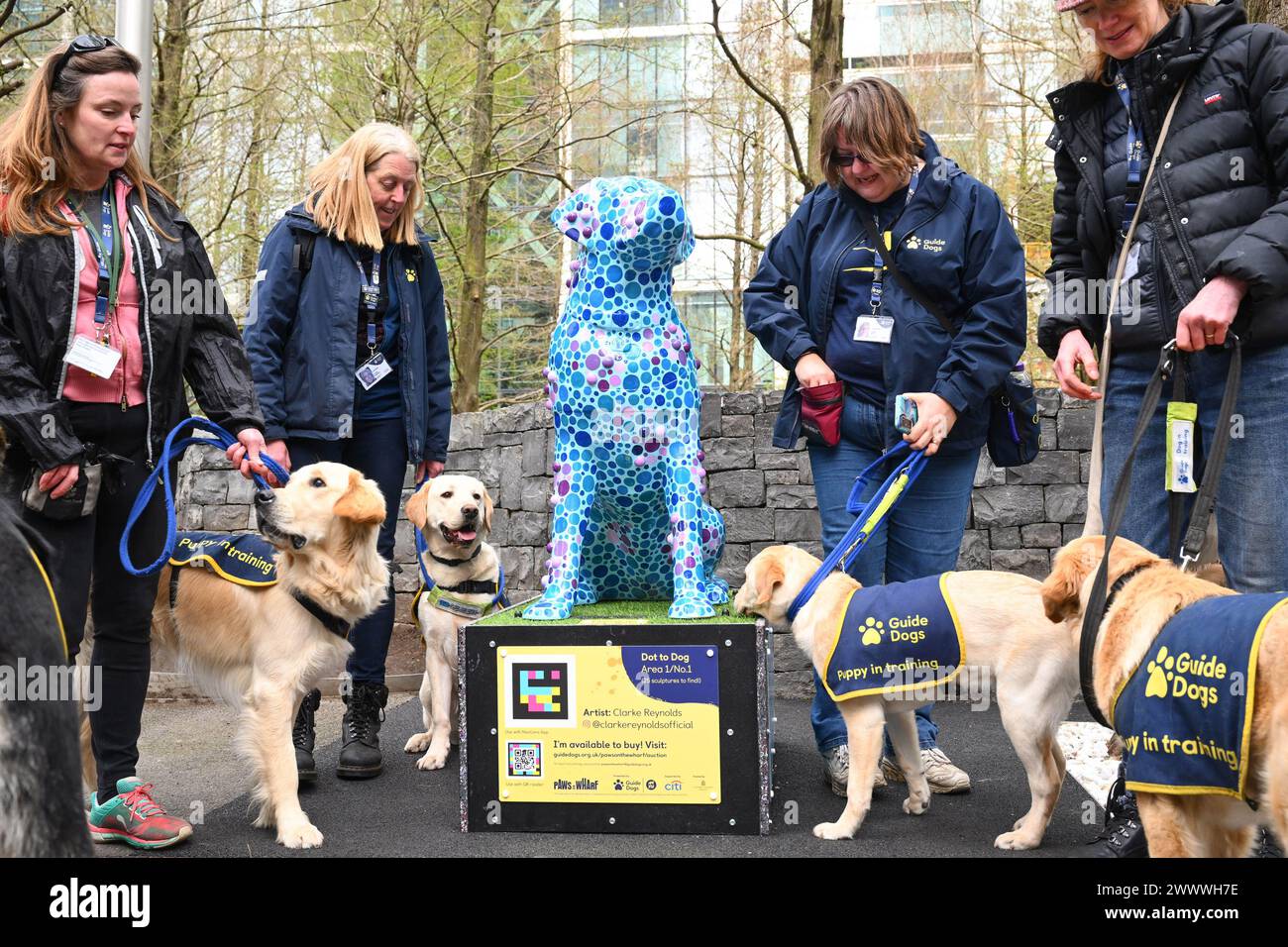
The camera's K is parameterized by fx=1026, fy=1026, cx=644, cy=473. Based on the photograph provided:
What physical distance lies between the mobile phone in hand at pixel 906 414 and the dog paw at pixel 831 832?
1322 mm

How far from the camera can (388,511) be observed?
428 cm

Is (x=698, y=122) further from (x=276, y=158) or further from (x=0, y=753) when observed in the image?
(x=0, y=753)

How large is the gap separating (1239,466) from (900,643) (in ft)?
3.59

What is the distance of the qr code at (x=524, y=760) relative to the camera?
341cm

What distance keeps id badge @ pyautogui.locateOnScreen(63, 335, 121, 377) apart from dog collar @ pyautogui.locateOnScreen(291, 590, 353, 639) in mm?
972

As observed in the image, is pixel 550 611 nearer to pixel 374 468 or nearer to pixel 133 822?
pixel 374 468

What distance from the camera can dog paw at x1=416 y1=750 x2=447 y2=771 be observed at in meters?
4.38

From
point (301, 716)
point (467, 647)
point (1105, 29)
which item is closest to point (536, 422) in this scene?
point (301, 716)

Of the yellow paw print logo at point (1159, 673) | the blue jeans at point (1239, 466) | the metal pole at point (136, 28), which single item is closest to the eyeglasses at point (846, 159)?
the blue jeans at point (1239, 466)

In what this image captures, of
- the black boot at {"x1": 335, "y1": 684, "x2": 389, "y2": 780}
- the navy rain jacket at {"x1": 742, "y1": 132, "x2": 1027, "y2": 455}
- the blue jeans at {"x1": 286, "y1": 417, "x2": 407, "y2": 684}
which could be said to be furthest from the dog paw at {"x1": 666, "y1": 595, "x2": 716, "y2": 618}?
the black boot at {"x1": 335, "y1": 684, "x2": 389, "y2": 780}

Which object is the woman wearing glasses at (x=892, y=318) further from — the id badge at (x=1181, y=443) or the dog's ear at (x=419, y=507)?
the dog's ear at (x=419, y=507)

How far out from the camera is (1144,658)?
2.32 metres

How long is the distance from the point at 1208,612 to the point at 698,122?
1256 cm
